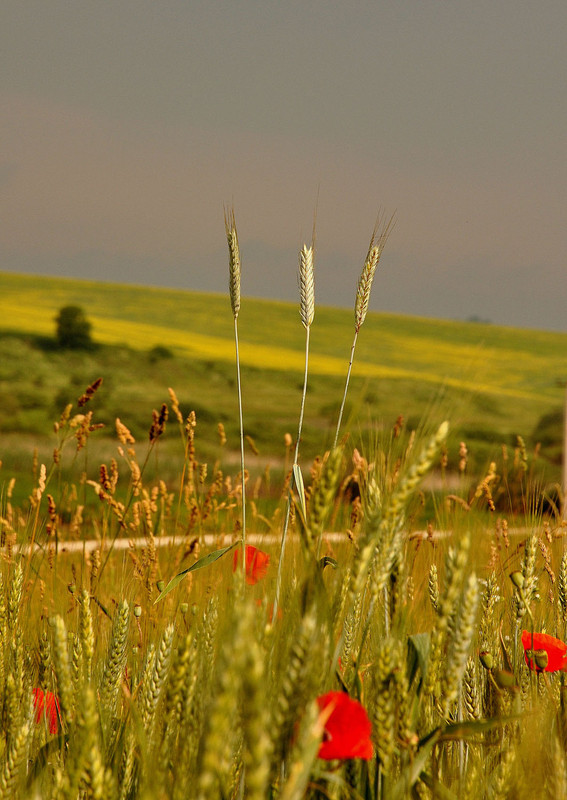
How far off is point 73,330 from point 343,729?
14123 mm

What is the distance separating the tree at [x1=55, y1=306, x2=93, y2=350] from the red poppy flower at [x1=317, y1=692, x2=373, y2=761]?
537 inches

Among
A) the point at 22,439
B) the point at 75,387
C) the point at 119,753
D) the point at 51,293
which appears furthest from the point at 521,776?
the point at 51,293

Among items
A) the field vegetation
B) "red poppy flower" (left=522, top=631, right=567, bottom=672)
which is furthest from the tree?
"red poppy flower" (left=522, top=631, right=567, bottom=672)

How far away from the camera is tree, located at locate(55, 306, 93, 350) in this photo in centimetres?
1383

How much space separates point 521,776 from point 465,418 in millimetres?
435

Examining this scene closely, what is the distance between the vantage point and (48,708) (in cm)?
114

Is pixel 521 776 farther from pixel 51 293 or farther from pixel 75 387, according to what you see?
pixel 51 293

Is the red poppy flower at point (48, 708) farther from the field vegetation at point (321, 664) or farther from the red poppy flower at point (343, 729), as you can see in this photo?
the red poppy flower at point (343, 729)

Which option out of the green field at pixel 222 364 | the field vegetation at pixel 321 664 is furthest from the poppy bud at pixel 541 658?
the green field at pixel 222 364

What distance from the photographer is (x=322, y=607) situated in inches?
26.9

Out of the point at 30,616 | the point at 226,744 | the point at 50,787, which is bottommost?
the point at 30,616

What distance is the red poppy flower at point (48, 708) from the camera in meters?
1.13

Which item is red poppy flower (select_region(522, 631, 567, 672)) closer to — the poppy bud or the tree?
the poppy bud

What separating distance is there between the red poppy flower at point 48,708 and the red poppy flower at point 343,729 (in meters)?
0.60
